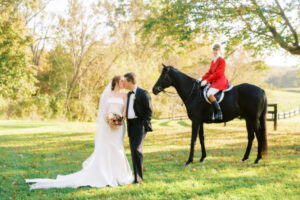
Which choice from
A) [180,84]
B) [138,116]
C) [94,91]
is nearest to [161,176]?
[138,116]

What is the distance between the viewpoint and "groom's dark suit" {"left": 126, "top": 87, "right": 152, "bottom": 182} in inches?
210

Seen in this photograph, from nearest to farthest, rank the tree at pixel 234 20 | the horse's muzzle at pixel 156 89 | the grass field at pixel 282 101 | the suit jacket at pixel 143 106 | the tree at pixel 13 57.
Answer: the suit jacket at pixel 143 106
the horse's muzzle at pixel 156 89
the tree at pixel 234 20
the tree at pixel 13 57
the grass field at pixel 282 101

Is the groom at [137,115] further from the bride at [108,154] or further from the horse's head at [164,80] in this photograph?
the horse's head at [164,80]

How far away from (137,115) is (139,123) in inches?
7.8

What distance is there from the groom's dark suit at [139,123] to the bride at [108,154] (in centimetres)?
35

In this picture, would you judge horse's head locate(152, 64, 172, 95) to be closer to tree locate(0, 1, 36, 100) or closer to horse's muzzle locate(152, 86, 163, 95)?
horse's muzzle locate(152, 86, 163, 95)

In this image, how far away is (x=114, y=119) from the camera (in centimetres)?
557

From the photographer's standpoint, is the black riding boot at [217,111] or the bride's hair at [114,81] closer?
the bride's hair at [114,81]

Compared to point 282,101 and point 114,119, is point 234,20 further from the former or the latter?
point 282,101

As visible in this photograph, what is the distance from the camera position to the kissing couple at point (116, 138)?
17.8 feet

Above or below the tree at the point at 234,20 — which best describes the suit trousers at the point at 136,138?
below

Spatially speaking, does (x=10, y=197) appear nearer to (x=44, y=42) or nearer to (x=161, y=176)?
(x=161, y=176)

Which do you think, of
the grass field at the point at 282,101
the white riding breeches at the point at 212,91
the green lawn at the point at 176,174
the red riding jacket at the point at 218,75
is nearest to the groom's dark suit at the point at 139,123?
the green lawn at the point at 176,174

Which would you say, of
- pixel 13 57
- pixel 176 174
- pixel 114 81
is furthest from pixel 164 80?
pixel 13 57
